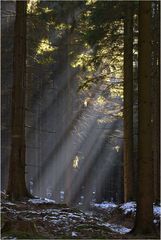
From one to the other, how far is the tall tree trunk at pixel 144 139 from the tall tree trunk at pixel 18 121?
538 centimetres

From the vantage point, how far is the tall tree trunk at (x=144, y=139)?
9.21 meters

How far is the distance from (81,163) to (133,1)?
2870cm

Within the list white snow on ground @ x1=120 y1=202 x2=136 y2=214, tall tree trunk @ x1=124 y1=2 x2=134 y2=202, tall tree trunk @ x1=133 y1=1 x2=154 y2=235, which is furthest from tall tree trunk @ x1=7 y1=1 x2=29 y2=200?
tall tree trunk @ x1=133 y1=1 x2=154 y2=235

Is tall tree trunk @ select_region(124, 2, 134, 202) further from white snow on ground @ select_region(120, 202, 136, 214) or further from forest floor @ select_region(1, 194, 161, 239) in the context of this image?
forest floor @ select_region(1, 194, 161, 239)

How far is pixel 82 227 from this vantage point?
9414 mm

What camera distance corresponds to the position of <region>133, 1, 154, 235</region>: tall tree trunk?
9.21 meters

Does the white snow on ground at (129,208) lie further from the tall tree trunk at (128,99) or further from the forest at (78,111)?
the tall tree trunk at (128,99)

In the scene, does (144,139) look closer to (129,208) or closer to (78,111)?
(129,208)

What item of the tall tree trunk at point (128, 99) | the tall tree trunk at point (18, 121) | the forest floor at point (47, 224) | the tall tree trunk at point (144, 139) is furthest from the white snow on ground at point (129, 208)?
the tall tree trunk at point (144, 139)

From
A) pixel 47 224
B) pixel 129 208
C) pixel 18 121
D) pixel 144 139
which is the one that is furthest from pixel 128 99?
pixel 47 224

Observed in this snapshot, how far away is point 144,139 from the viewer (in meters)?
9.33

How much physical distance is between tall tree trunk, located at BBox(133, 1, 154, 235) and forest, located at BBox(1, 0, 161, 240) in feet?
0.07

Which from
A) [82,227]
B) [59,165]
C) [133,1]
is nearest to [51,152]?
[59,165]

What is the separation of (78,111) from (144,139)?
64.7 ft
